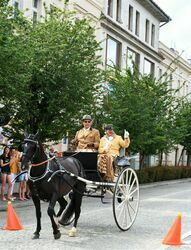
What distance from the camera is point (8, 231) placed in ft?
32.8

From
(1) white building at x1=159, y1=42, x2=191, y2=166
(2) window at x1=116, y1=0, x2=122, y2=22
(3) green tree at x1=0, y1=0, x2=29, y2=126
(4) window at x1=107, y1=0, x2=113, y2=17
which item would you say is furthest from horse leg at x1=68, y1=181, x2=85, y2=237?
(1) white building at x1=159, y1=42, x2=191, y2=166

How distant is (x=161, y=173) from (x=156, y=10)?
61.3 ft

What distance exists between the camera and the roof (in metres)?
44.8

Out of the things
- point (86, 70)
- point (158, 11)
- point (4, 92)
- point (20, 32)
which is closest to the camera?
point (4, 92)

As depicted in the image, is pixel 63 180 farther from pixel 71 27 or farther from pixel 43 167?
pixel 71 27

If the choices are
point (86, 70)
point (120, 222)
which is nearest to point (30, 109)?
point (86, 70)

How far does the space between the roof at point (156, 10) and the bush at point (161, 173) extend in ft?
48.7

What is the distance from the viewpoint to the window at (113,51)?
37.1 m

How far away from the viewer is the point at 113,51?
127 ft

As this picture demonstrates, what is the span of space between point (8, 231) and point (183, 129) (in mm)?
23231

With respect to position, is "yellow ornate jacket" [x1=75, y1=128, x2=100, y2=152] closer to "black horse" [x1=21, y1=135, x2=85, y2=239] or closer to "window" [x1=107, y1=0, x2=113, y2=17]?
"black horse" [x1=21, y1=135, x2=85, y2=239]

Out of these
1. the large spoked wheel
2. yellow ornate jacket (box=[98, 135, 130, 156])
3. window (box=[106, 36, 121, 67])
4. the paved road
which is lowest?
the paved road

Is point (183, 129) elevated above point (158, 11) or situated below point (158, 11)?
below

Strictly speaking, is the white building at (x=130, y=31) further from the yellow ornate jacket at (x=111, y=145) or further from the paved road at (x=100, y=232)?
the yellow ornate jacket at (x=111, y=145)
